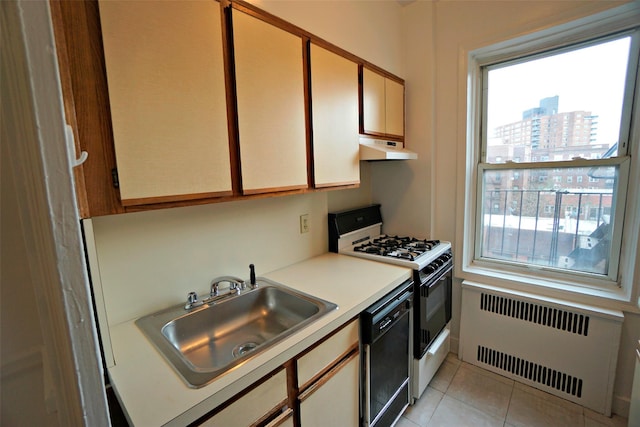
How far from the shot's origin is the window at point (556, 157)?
181 cm

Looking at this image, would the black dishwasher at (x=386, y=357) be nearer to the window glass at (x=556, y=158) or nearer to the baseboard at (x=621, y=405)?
the window glass at (x=556, y=158)

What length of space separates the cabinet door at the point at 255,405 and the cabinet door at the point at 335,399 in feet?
0.45

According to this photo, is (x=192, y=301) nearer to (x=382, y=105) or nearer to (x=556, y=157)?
(x=382, y=105)

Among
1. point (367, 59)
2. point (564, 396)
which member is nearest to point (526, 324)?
point (564, 396)

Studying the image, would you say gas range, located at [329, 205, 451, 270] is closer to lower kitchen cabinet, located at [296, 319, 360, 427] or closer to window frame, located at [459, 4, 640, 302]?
window frame, located at [459, 4, 640, 302]

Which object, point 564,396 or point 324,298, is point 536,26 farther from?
point 564,396

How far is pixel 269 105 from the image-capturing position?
1315mm

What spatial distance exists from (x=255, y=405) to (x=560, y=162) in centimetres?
235

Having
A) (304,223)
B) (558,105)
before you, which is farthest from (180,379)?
(558,105)

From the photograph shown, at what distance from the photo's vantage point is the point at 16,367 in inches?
15.6

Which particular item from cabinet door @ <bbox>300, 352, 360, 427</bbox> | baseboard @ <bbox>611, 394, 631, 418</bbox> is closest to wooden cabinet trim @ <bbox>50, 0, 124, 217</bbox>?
cabinet door @ <bbox>300, 352, 360, 427</bbox>

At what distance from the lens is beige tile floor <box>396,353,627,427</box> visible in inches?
68.7

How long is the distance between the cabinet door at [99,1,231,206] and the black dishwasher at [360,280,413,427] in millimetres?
956

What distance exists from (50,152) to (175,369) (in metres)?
0.82
